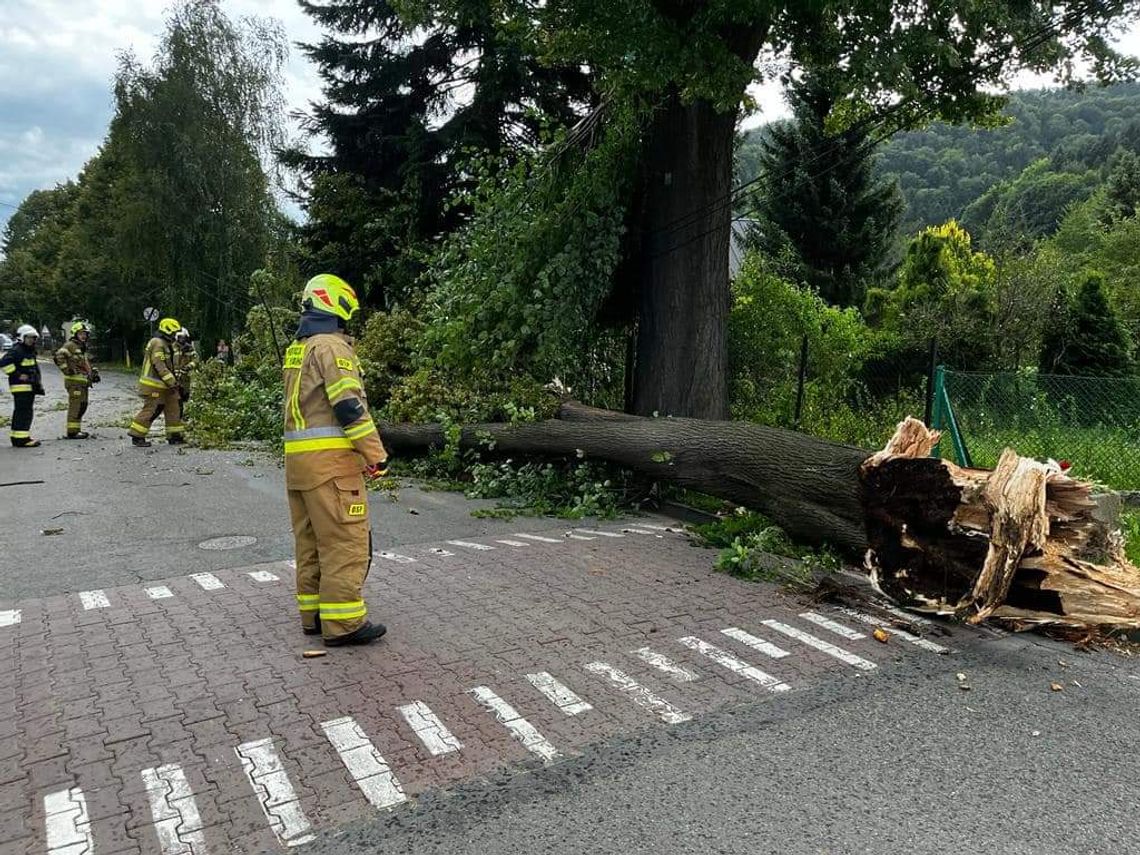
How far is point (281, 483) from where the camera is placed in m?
9.56

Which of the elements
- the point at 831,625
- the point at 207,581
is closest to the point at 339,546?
the point at 207,581

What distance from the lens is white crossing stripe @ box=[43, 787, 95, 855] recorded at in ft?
8.71

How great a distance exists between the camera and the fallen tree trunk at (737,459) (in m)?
5.74

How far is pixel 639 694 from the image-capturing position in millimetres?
3779

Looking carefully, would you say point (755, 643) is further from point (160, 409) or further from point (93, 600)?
point (160, 409)

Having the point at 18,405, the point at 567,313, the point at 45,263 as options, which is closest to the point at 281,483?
the point at 567,313

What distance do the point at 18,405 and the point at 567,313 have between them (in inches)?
345

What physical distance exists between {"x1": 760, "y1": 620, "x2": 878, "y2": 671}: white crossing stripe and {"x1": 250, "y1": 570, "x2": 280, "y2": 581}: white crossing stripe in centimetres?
322

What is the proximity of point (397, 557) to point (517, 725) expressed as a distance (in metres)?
2.97

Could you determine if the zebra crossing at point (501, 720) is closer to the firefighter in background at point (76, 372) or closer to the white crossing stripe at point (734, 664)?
the white crossing stripe at point (734, 664)

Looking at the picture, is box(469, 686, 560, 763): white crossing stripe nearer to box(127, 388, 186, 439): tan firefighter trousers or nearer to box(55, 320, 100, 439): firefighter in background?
box(127, 388, 186, 439): tan firefighter trousers

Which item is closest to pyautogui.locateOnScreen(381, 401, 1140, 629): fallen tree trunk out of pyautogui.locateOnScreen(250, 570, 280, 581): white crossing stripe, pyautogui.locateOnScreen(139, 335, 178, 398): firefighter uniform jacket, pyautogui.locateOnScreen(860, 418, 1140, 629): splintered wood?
pyautogui.locateOnScreen(860, 418, 1140, 629): splintered wood

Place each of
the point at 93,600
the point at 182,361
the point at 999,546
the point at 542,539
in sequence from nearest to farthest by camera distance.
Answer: the point at 999,546 → the point at 93,600 → the point at 542,539 → the point at 182,361

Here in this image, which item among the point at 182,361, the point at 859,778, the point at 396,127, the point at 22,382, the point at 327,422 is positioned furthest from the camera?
the point at 396,127
